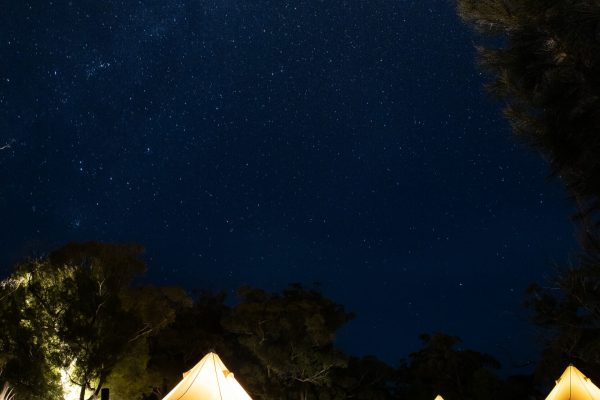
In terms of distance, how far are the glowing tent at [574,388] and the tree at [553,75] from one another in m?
5.43

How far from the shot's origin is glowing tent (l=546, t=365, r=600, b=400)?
339 inches

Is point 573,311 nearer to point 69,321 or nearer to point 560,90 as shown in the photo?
point 560,90

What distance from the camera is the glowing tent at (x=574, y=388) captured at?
339 inches

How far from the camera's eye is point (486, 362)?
2050 centimetres

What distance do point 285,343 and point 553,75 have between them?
39.6 ft

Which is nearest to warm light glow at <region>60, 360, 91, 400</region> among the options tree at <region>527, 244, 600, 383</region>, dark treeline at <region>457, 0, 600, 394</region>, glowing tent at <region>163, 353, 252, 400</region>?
glowing tent at <region>163, 353, 252, 400</region>

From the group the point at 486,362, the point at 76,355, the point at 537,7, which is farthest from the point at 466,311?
the point at 537,7

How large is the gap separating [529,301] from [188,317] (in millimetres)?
14097

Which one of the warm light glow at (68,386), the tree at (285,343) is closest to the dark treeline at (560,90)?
the tree at (285,343)

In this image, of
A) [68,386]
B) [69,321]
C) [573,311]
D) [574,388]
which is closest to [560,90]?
[573,311]

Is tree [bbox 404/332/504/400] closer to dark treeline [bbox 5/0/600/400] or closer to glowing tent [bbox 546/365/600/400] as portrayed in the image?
dark treeline [bbox 5/0/600/400]

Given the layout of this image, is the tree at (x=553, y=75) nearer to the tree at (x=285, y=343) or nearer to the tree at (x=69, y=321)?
the tree at (x=69, y=321)

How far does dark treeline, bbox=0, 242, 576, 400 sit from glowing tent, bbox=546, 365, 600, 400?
0.26 meters

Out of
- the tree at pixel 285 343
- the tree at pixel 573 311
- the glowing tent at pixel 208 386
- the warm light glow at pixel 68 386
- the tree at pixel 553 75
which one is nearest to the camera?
the tree at pixel 553 75
